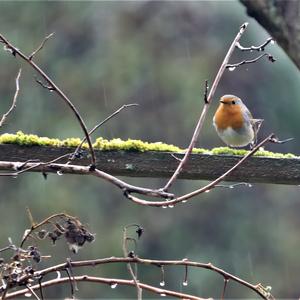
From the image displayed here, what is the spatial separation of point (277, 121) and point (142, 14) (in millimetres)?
2947

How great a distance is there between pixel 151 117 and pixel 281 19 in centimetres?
1111

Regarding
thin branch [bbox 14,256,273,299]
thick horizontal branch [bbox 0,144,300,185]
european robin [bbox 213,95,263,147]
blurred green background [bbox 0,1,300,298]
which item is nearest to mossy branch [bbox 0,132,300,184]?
thick horizontal branch [bbox 0,144,300,185]

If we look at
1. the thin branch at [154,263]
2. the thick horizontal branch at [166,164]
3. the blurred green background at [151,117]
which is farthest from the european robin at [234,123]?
→ the blurred green background at [151,117]

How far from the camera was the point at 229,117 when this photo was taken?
13.5 ft

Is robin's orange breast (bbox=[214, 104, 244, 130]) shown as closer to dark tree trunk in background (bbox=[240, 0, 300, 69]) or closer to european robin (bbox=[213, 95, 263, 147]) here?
european robin (bbox=[213, 95, 263, 147])

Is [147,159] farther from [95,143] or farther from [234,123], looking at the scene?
[234,123]

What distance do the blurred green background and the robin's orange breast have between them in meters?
7.38

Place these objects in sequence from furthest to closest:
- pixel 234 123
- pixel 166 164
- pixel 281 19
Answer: pixel 234 123 → pixel 166 164 → pixel 281 19

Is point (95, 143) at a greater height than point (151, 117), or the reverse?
point (151, 117)

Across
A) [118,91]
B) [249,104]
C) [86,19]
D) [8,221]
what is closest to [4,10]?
[86,19]

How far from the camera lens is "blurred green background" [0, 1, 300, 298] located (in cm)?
1204

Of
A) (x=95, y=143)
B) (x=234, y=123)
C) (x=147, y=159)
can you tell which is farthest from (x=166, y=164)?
(x=234, y=123)

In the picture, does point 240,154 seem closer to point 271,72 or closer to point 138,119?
point 138,119

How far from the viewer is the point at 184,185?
1214 centimetres
